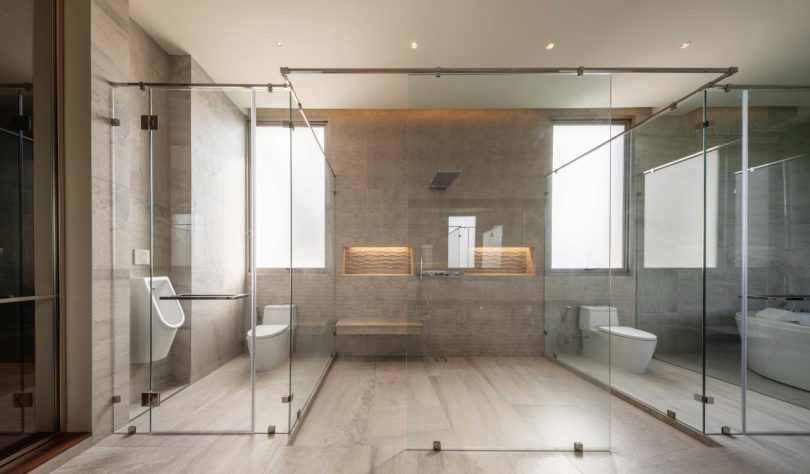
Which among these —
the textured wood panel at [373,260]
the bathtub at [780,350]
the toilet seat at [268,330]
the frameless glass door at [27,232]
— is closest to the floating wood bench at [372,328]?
the textured wood panel at [373,260]

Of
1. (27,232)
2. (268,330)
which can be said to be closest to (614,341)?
(268,330)

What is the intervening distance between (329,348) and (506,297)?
2.47 m

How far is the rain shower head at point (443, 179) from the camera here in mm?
2051

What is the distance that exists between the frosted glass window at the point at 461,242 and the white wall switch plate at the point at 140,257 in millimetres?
2040

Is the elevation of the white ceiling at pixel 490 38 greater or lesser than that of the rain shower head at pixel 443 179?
greater

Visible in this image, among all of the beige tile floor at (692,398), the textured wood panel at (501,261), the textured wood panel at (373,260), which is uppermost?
the textured wood panel at (501,261)

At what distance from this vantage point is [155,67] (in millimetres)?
2875

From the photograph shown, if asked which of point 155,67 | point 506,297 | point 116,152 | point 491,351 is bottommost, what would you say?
point 491,351

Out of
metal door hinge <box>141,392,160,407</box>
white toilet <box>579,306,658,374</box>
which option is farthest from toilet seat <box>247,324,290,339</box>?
white toilet <box>579,306,658,374</box>

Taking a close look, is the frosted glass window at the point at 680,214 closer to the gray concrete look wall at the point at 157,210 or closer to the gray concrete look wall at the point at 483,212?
the gray concrete look wall at the point at 483,212

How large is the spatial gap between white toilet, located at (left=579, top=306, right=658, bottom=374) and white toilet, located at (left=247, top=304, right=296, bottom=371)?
6.72ft

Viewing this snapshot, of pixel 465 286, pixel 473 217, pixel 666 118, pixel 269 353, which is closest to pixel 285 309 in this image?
pixel 269 353

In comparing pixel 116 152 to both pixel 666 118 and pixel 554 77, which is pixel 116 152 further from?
pixel 666 118

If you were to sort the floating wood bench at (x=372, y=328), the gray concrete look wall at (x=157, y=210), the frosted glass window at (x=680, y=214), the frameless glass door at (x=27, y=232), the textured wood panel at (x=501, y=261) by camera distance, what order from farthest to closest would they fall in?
the floating wood bench at (x=372, y=328) → the frosted glass window at (x=680, y=214) → the gray concrete look wall at (x=157, y=210) → the textured wood panel at (x=501, y=261) → the frameless glass door at (x=27, y=232)
